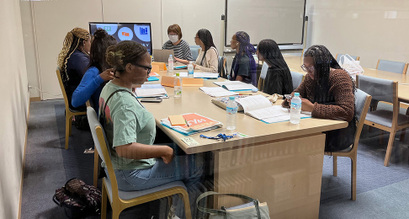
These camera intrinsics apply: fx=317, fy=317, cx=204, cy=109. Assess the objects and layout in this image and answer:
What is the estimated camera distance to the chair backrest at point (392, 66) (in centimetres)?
315

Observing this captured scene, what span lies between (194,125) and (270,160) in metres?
0.44

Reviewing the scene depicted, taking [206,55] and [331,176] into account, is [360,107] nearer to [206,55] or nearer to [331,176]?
[331,176]

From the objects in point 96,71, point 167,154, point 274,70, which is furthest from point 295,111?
point 96,71

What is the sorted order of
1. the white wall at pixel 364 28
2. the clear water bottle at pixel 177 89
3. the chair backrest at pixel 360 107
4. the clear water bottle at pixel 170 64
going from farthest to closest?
1. the clear water bottle at pixel 170 64
2. the white wall at pixel 364 28
3. the clear water bottle at pixel 177 89
4. the chair backrest at pixel 360 107

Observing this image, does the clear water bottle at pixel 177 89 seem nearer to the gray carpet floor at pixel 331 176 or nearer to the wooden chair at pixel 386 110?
the gray carpet floor at pixel 331 176

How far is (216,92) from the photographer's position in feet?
8.20

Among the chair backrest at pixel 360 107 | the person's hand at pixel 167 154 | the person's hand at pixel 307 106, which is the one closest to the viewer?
the person's hand at pixel 167 154

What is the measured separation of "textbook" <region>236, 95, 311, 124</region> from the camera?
1.81 m

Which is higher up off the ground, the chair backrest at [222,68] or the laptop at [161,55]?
the laptop at [161,55]

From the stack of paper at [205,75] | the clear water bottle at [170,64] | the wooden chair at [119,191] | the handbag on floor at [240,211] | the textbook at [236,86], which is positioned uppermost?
the clear water bottle at [170,64]

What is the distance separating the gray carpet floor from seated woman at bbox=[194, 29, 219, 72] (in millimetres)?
1476

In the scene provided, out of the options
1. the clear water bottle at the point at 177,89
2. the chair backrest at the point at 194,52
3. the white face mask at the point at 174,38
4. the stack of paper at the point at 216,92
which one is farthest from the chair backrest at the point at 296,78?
the white face mask at the point at 174,38

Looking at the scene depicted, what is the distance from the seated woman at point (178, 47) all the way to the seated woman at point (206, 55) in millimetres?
331

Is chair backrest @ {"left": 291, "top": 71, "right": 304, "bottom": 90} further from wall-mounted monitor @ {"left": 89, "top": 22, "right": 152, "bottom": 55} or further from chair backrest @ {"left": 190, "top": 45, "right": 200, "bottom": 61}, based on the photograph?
wall-mounted monitor @ {"left": 89, "top": 22, "right": 152, "bottom": 55}
